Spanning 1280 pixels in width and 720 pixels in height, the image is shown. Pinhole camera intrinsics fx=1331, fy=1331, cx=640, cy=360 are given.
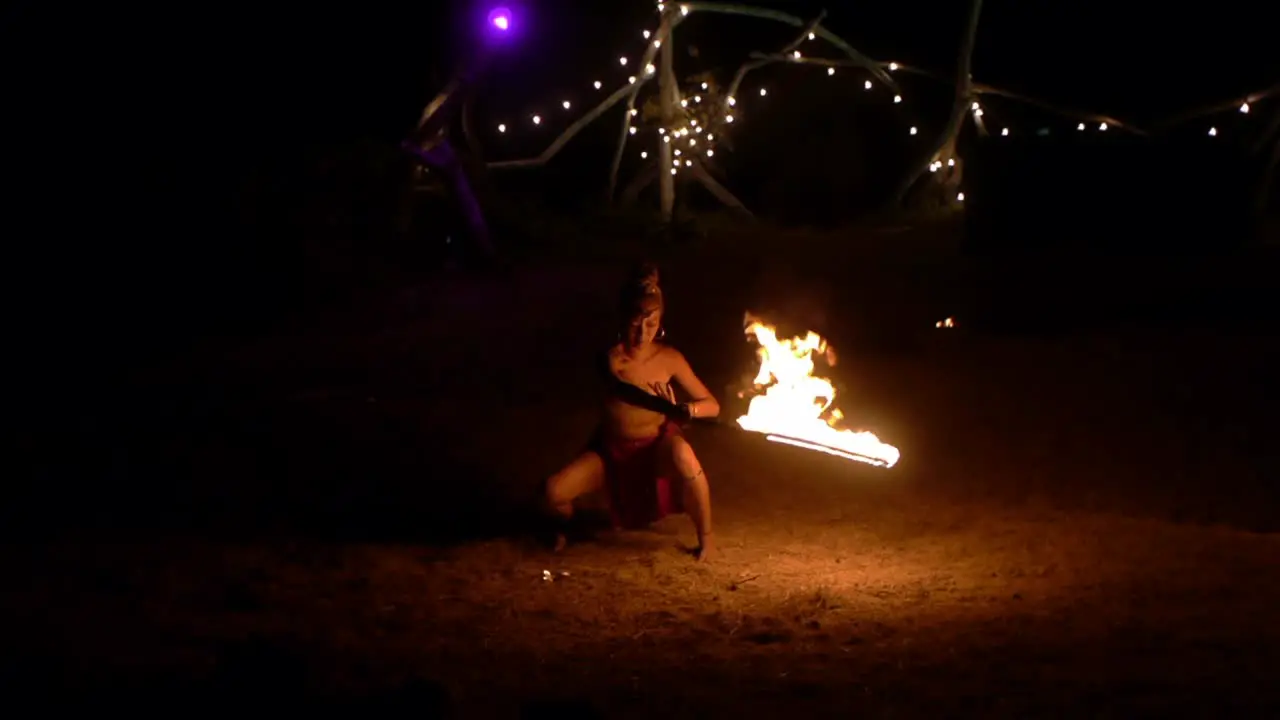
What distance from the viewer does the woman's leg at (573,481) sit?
7262 millimetres

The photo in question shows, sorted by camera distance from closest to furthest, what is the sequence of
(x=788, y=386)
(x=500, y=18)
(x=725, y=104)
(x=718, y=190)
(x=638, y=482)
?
1. (x=638, y=482)
2. (x=788, y=386)
3. (x=500, y=18)
4. (x=725, y=104)
5. (x=718, y=190)

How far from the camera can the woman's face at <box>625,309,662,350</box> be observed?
7.06 meters

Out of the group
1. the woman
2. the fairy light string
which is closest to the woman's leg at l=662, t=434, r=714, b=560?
the woman

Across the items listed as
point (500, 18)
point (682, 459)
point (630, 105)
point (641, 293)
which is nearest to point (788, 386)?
point (682, 459)

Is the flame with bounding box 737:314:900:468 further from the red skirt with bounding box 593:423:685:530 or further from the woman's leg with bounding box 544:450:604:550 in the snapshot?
the woman's leg with bounding box 544:450:604:550

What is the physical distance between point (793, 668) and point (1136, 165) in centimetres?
1431

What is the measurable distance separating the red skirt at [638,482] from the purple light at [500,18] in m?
10.0

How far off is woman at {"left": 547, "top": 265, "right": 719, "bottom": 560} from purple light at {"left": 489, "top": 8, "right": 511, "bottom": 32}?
9.81 metres

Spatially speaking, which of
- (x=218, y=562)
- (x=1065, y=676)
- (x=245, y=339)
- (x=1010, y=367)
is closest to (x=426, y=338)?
(x=245, y=339)

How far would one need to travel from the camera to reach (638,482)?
23.7ft

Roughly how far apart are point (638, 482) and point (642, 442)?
22 cm

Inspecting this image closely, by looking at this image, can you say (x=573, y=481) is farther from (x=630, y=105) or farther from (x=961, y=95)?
(x=630, y=105)

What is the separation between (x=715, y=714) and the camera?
15.3 feet

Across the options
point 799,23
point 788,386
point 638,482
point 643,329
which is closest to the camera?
point 643,329
